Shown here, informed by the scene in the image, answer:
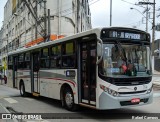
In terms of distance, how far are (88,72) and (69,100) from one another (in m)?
1.97

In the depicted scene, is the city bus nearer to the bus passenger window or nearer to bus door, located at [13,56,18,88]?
the bus passenger window

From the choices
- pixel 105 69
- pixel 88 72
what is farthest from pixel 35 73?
pixel 105 69

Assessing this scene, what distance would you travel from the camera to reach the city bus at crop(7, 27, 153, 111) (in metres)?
9.92

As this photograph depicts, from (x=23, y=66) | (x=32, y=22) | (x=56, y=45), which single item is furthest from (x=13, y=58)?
(x=32, y=22)

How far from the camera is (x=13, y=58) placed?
66.8 feet

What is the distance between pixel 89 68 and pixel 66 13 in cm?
3457

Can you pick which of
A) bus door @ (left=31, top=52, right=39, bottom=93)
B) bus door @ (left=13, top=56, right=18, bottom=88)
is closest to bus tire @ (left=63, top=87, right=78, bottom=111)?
bus door @ (left=31, top=52, right=39, bottom=93)

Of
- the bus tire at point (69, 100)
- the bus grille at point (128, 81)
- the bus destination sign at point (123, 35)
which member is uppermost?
the bus destination sign at point (123, 35)

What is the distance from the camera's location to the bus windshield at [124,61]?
32.7 feet

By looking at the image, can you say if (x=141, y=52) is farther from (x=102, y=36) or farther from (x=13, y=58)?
(x=13, y=58)

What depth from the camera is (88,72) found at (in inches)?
425

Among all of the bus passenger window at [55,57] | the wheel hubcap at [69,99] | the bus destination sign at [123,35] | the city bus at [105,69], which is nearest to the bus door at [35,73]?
the bus passenger window at [55,57]

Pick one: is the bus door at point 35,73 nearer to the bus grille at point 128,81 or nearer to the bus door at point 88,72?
the bus door at point 88,72

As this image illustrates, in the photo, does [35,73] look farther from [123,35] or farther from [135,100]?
[135,100]
